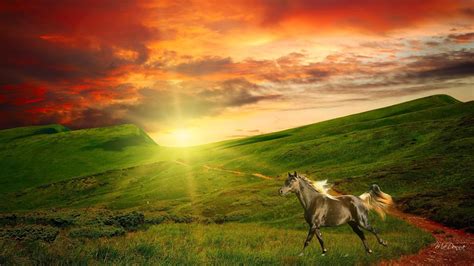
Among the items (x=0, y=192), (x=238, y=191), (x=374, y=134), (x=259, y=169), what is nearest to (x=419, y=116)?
(x=374, y=134)

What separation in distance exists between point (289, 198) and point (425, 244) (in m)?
31.7

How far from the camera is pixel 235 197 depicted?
212 feet

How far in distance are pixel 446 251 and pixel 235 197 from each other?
1806 inches

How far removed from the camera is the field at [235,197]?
1492 cm

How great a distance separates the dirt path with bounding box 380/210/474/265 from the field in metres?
0.60

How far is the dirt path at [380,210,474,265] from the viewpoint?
56.7 ft

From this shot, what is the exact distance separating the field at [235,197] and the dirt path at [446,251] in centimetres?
60

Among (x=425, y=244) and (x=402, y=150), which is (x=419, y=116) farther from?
(x=425, y=244)

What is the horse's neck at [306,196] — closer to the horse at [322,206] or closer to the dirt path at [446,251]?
the horse at [322,206]

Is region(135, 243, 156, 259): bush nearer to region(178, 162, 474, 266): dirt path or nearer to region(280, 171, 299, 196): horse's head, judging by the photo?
region(280, 171, 299, 196): horse's head

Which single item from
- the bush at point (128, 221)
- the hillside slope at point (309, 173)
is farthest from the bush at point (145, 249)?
the hillside slope at point (309, 173)

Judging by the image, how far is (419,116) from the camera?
13138 centimetres

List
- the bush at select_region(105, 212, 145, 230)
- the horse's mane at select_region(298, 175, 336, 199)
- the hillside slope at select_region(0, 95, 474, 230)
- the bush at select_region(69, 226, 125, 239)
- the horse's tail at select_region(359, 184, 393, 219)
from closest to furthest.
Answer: the horse's mane at select_region(298, 175, 336, 199) < the horse's tail at select_region(359, 184, 393, 219) < the bush at select_region(69, 226, 125, 239) < the bush at select_region(105, 212, 145, 230) < the hillside slope at select_region(0, 95, 474, 230)

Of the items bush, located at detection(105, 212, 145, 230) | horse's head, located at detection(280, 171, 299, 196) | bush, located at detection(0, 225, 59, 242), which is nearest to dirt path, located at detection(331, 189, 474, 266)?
horse's head, located at detection(280, 171, 299, 196)
